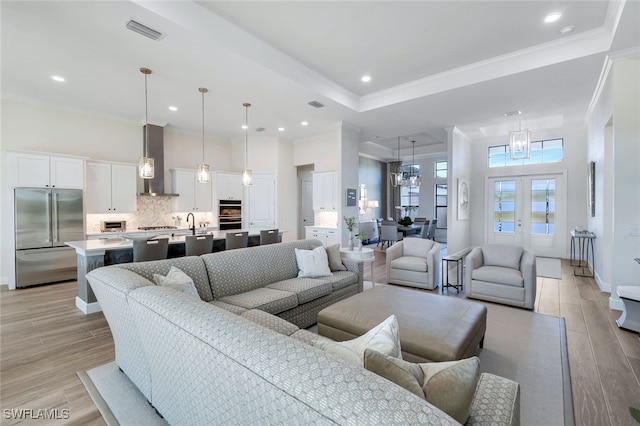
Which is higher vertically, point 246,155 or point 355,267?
point 246,155

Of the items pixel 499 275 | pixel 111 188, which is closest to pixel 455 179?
pixel 499 275

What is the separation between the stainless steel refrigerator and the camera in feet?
16.0

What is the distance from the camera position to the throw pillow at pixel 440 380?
96cm

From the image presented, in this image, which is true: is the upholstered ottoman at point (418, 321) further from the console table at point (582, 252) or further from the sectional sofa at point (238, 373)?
the console table at point (582, 252)

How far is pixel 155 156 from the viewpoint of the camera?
6.71 metres

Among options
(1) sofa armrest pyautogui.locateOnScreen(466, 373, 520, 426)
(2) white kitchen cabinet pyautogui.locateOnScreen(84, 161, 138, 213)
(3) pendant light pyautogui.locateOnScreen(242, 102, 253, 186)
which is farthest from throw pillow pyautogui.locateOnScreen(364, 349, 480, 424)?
(2) white kitchen cabinet pyautogui.locateOnScreen(84, 161, 138, 213)

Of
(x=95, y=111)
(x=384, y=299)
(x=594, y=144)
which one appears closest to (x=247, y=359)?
(x=384, y=299)

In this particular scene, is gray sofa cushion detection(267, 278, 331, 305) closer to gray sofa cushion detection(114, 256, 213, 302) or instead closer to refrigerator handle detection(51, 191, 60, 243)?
gray sofa cushion detection(114, 256, 213, 302)

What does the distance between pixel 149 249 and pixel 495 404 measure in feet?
13.3

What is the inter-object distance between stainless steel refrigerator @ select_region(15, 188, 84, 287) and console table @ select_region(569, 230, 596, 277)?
9.48 meters

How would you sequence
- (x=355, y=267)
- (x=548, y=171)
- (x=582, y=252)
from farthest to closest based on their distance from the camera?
(x=548, y=171) → (x=582, y=252) → (x=355, y=267)

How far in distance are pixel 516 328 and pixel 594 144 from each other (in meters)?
4.60

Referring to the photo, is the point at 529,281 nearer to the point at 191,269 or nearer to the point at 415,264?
the point at 415,264

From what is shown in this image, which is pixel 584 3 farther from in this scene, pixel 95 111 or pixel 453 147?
pixel 95 111
